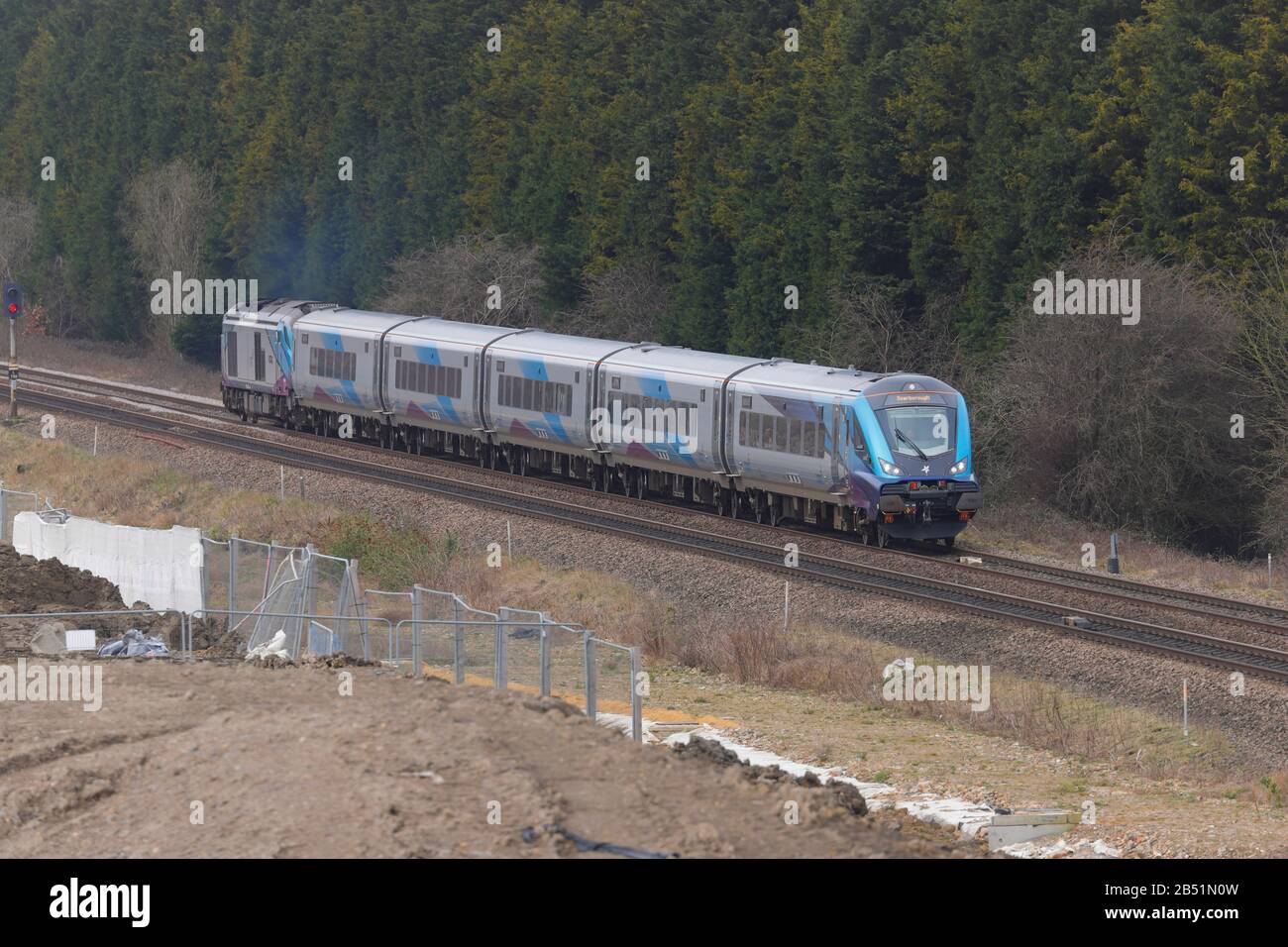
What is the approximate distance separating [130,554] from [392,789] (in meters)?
16.9

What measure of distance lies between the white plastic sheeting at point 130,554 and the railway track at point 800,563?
8247 millimetres

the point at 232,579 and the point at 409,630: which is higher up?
the point at 409,630

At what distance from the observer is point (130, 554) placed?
28234mm

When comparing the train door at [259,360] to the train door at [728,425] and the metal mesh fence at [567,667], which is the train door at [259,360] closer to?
the train door at [728,425]

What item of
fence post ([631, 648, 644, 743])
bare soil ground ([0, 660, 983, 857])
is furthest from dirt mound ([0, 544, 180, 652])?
fence post ([631, 648, 644, 743])

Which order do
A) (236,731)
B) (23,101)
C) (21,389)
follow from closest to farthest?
(236,731), (21,389), (23,101)

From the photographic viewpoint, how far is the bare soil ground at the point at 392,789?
38.5 feet

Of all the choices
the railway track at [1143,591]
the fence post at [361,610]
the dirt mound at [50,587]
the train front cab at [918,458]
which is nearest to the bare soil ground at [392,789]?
the fence post at [361,610]

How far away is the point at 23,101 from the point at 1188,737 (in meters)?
99.4

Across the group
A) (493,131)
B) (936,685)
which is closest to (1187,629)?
(936,685)

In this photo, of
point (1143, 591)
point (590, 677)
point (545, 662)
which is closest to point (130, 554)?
point (545, 662)

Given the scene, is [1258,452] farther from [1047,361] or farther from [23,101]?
[23,101]

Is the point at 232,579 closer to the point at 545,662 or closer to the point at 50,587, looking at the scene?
the point at 50,587

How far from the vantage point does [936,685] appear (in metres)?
22.3
